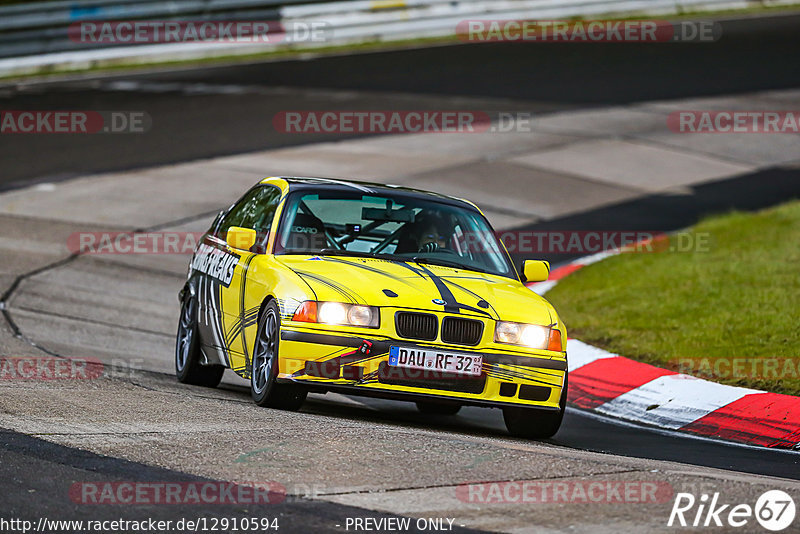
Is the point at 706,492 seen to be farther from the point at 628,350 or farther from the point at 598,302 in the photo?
the point at 598,302

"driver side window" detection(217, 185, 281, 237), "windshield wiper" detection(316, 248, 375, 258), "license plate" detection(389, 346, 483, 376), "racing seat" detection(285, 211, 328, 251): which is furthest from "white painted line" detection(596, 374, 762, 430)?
"driver side window" detection(217, 185, 281, 237)

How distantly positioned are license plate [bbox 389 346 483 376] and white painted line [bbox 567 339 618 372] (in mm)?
3066

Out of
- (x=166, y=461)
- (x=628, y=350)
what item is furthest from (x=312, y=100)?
(x=166, y=461)

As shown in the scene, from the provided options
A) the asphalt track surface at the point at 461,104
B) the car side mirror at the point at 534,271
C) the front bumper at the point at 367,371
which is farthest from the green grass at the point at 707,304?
the front bumper at the point at 367,371

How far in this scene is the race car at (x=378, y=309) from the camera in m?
7.60

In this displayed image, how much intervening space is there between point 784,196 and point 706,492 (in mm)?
14228

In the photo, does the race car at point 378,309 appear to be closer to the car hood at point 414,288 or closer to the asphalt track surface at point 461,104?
the car hood at point 414,288

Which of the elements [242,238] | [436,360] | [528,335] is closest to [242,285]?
[242,238]

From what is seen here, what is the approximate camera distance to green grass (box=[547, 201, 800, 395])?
9.98 m

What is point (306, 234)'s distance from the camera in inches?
344

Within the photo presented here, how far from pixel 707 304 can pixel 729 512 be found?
6.41 meters

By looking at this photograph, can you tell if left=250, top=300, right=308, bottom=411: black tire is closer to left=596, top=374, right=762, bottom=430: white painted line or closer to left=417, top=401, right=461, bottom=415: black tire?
left=417, top=401, right=461, bottom=415: black tire

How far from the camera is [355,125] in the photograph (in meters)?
23.4

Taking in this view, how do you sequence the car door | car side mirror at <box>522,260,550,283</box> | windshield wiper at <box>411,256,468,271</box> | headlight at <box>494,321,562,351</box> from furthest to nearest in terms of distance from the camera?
car side mirror at <box>522,260,550,283</box>, windshield wiper at <box>411,256,468,271</box>, the car door, headlight at <box>494,321,562,351</box>
